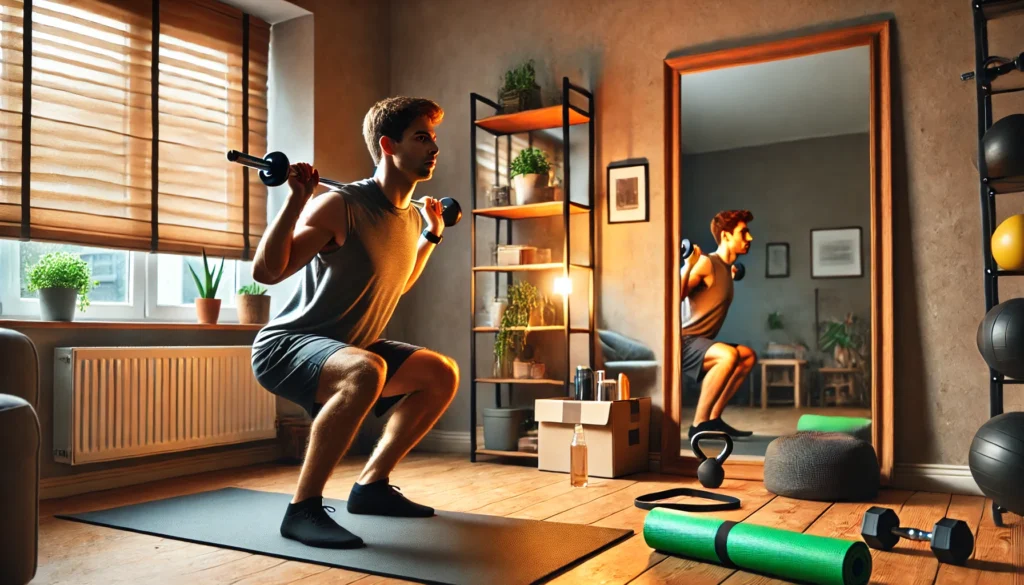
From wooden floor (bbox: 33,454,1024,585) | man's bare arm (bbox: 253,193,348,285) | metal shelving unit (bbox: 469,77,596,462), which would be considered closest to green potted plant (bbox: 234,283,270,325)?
wooden floor (bbox: 33,454,1024,585)

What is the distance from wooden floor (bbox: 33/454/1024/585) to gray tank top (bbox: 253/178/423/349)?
72 cm

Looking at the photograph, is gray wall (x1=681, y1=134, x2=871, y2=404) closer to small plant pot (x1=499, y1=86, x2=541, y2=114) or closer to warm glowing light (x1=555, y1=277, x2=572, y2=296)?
warm glowing light (x1=555, y1=277, x2=572, y2=296)

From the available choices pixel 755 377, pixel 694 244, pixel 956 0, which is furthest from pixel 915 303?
pixel 956 0

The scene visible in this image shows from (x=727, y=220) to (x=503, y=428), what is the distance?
4.78ft

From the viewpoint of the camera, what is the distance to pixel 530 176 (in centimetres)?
418

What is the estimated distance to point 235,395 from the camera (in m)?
3.90

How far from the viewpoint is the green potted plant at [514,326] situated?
4215mm

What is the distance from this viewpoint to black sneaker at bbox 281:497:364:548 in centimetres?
236

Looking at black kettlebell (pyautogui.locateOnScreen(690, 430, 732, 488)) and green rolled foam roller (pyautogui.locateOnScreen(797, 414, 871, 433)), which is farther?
green rolled foam roller (pyautogui.locateOnScreen(797, 414, 871, 433))

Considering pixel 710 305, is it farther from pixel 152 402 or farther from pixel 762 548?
pixel 152 402

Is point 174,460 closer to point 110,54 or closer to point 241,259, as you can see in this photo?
point 241,259

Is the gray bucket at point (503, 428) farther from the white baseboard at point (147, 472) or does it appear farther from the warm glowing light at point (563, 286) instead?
the white baseboard at point (147, 472)

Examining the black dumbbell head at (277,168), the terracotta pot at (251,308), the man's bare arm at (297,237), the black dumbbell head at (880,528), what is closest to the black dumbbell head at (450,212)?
the man's bare arm at (297,237)

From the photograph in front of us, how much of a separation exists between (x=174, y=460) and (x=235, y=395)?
379 mm
